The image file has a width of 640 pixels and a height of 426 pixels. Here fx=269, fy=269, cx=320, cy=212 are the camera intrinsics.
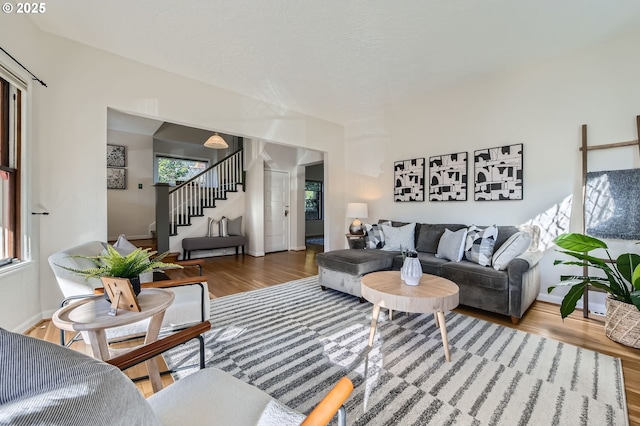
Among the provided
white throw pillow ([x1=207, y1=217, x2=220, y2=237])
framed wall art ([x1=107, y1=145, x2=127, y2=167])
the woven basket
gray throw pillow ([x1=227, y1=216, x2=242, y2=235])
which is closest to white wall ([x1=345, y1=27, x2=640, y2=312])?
the woven basket

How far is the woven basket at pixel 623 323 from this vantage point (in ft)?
7.05

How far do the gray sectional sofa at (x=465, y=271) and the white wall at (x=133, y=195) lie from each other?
5.80 metres

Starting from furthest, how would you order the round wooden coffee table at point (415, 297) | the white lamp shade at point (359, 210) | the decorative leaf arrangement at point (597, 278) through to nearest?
1. the white lamp shade at point (359, 210)
2. the decorative leaf arrangement at point (597, 278)
3. the round wooden coffee table at point (415, 297)

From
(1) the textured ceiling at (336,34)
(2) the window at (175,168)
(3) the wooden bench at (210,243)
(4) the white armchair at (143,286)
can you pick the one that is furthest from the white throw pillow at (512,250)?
(2) the window at (175,168)

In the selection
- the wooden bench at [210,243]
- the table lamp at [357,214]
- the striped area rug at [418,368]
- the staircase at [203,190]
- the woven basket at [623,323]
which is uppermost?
the staircase at [203,190]

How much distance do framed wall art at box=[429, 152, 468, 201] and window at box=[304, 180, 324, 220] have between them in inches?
242

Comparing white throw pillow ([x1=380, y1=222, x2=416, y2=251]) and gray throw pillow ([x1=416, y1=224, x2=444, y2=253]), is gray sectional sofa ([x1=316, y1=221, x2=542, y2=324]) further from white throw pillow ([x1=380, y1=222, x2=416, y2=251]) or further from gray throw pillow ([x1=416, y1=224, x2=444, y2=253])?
white throw pillow ([x1=380, y1=222, x2=416, y2=251])

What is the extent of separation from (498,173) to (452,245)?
120cm

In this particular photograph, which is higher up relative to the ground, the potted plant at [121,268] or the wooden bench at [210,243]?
the potted plant at [121,268]

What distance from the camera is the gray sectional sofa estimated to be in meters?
2.57

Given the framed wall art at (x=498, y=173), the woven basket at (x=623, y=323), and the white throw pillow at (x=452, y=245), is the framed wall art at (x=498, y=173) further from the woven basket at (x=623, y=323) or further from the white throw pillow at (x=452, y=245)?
the woven basket at (x=623, y=323)

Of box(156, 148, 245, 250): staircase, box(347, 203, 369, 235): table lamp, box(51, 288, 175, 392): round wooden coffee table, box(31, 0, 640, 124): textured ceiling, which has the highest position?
box(31, 0, 640, 124): textured ceiling

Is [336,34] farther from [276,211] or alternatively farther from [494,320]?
[276,211]

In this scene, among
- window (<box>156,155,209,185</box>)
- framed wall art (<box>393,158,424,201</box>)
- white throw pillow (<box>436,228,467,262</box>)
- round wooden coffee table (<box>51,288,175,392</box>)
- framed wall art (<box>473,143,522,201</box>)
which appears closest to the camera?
round wooden coffee table (<box>51,288,175,392</box>)
